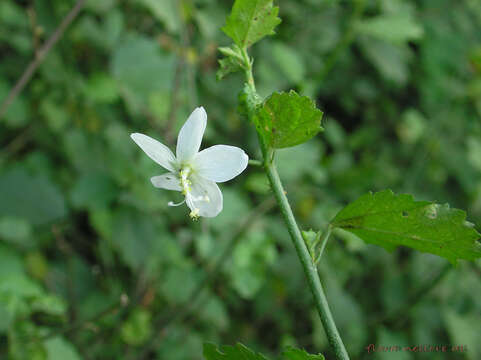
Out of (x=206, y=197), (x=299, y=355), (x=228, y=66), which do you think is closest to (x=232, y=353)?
(x=299, y=355)

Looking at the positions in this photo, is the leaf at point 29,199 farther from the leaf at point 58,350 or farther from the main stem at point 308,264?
the main stem at point 308,264

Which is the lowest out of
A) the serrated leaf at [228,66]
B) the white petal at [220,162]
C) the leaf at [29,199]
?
the leaf at [29,199]

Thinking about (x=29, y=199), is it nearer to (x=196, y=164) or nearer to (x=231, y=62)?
(x=196, y=164)

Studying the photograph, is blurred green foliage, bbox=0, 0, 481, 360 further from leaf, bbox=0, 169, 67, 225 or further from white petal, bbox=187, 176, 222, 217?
white petal, bbox=187, 176, 222, 217

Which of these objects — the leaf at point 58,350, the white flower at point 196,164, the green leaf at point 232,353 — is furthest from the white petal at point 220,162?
the leaf at point 58,350

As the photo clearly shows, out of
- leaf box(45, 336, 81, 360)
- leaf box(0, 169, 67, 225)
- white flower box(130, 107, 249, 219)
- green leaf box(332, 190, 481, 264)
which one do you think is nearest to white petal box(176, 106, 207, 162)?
white flower box(130, 107, 249, 219)
